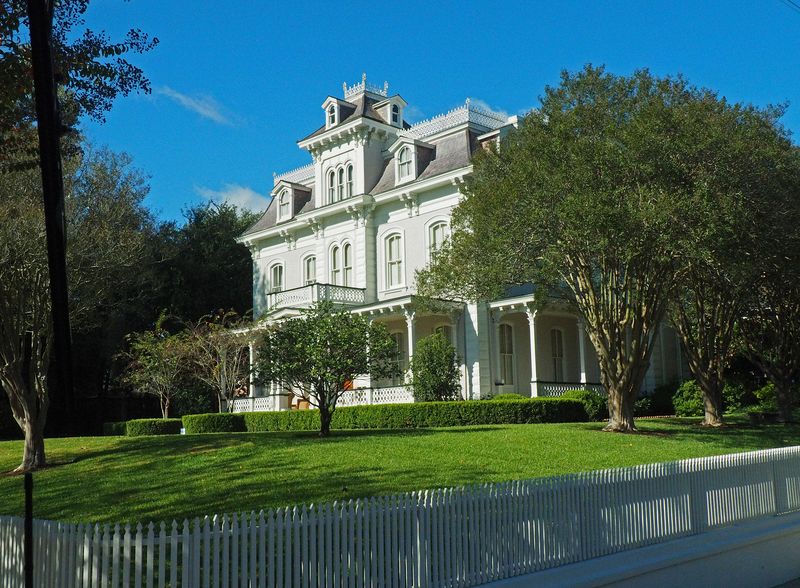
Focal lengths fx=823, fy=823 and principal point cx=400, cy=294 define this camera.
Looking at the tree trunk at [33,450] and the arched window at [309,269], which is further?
the arched window at [309,269]

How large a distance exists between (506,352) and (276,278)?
→ 43.8 ft

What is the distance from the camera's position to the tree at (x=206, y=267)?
43.2m

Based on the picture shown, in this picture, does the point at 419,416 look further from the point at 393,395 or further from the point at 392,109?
the point at 392,109

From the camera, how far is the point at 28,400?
17.6 metres

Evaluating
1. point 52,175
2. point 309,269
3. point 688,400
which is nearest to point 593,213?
point 52,175

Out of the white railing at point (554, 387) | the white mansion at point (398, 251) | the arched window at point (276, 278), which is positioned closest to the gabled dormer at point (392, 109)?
the white mansion at point (398, 251)

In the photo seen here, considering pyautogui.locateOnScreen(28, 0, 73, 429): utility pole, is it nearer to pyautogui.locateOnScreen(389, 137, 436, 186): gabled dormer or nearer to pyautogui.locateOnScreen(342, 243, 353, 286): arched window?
pyautogui.locateOnScreen(389, 137, 436, 186): gabled dormer

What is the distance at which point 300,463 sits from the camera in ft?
47.9

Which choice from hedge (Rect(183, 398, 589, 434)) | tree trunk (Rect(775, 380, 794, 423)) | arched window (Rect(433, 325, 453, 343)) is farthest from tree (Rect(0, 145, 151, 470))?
tree trunk (Rect(775, 380, 794, 423))

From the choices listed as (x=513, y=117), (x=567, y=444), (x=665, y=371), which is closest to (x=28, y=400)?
(x=567, y=444)

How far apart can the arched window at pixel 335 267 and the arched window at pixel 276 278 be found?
157 inches

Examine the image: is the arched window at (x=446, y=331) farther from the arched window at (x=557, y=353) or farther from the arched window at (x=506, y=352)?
the arched window at (x=557, y=353)

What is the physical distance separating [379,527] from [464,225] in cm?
1640

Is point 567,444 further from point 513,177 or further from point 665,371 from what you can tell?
point 665,371
